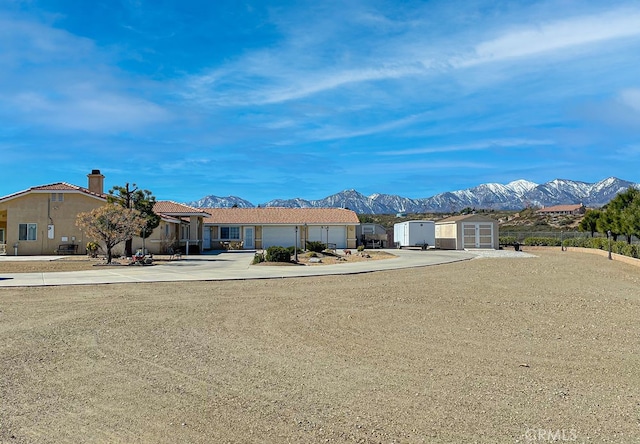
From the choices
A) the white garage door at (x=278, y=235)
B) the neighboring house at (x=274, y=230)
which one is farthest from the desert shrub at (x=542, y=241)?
the white garage door at (x=278, y=235)

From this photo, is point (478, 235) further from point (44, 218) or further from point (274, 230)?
point (44, 218)

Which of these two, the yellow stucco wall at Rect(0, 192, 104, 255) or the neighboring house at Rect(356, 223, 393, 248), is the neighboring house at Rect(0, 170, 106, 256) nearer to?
the yellow stucco wall at Rect(0, 192, 104, 255)

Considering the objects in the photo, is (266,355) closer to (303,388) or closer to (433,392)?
(303,388)

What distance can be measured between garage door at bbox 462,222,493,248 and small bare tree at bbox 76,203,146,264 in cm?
2673

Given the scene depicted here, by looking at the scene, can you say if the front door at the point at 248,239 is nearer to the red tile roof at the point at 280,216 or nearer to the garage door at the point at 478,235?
the red tile roof at the point at 280,216

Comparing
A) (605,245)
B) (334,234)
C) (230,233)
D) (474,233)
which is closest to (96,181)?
(230,233)

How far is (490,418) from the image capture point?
4.43 metres

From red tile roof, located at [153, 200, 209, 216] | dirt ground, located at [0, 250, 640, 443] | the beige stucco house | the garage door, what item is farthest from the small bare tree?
the garage door

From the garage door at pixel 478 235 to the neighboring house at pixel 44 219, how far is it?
27.2 m

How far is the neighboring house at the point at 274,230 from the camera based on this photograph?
42562 mm

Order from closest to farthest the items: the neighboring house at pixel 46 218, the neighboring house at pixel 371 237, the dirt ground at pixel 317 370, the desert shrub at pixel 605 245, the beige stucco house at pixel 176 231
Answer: the dirt ground at pixel 317 370
the desert shrub at pixel 605 245
the neighboring house at pixel 46 218
the beige stucco house at pixel 176 231
the neighboring house at pixel 371 237

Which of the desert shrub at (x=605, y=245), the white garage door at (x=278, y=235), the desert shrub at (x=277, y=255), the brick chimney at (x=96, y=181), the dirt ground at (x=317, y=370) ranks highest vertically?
the brick chimney at (x=96, y=181)

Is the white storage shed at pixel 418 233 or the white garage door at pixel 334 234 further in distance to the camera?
the white garage door at pixel 334 234

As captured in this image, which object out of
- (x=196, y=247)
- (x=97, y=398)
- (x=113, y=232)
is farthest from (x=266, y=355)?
(x=196, y=247)
